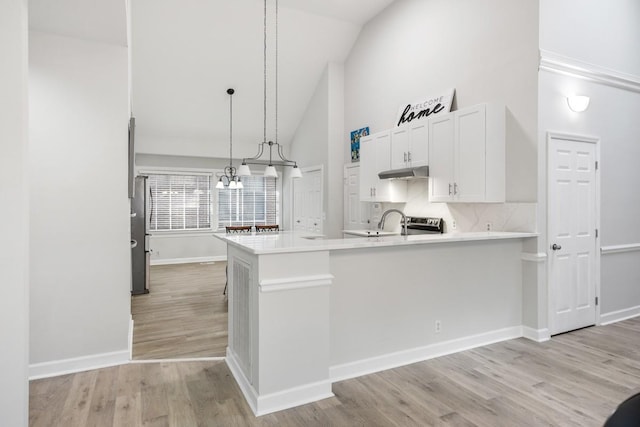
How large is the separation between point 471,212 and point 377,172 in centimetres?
153

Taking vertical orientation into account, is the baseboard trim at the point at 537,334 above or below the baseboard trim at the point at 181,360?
above

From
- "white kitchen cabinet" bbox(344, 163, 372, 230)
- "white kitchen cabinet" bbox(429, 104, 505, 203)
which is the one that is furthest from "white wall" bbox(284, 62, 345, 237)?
"white kitchen cabinet" bbox(429, 104, 505, 203)

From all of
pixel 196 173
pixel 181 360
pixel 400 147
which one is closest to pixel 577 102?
pixel 400 147

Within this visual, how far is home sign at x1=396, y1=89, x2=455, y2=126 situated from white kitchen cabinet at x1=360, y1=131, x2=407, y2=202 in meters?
0.39

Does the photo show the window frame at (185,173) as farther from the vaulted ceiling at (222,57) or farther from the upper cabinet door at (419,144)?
the upper cabinet door at (419,144)

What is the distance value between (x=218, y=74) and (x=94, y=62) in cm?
394

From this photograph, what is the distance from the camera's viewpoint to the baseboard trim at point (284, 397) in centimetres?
232

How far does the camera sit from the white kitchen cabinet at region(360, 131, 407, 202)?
205 inches

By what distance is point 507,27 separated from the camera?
3.83 metres

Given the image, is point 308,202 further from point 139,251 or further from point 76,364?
point 76,364

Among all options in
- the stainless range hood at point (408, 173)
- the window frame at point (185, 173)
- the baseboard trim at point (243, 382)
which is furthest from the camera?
the window frame at point (185, 173)

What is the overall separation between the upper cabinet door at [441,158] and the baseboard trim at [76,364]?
137 inches

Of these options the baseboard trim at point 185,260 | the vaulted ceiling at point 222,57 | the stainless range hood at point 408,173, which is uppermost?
the vaulted ceiling at point 222,57

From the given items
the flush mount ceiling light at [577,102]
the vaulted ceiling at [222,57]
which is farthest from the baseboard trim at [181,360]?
the vaulted ceiling at [222,57]
